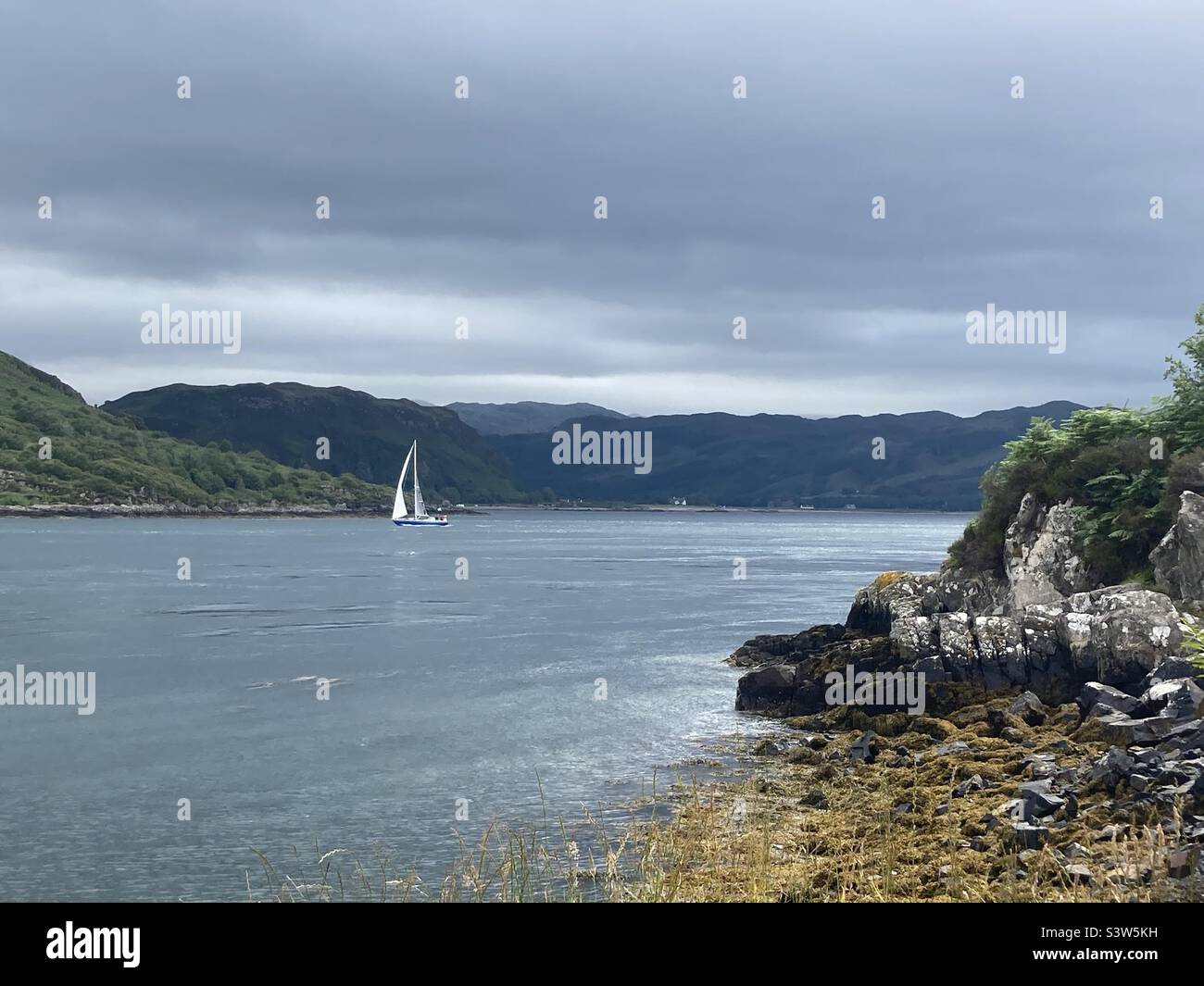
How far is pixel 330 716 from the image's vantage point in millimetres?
40719

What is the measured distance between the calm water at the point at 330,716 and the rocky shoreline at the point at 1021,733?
16.1 ft

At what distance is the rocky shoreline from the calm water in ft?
16.1

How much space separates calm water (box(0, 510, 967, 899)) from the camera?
1002 inches

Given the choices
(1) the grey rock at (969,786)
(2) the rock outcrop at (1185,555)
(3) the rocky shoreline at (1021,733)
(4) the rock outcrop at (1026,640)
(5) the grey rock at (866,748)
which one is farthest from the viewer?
(2) the rock outcrop at (1185,555)

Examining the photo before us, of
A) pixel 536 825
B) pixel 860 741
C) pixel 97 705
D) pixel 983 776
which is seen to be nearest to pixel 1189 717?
pixel 983 776

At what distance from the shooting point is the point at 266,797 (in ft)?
95.7

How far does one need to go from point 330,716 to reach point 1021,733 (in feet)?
77.6

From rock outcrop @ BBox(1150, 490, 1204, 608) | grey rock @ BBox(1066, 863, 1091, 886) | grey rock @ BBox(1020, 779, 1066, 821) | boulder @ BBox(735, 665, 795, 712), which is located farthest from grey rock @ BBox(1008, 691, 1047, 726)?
grey rock @ BBox(1066, 863, 1091, 886)

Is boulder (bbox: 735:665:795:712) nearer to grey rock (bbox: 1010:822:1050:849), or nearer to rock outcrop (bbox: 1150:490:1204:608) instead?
rock outcrop (bbox: 1150:490:1204:608)

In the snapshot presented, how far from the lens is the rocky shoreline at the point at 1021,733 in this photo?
17.9m

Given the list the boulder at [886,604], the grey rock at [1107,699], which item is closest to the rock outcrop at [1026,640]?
the grey rock at [1107,699]

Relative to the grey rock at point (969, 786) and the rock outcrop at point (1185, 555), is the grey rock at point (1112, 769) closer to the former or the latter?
the grey rock at point (969, 786)
